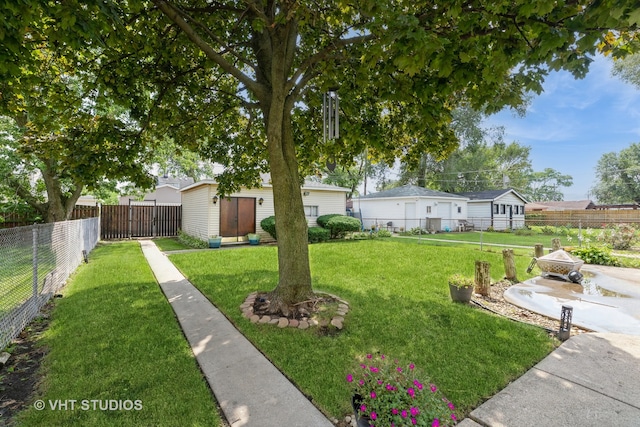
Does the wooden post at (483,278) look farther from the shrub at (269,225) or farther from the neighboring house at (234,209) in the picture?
the neighboring house at (234,209)

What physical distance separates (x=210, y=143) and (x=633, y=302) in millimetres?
9882

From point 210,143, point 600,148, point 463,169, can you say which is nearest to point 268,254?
point 210,143

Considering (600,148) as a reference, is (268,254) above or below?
below

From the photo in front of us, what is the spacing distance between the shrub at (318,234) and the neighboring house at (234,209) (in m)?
1.78

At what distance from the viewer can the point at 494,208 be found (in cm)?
2448

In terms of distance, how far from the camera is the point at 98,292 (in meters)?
5.75

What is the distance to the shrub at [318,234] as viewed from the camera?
13.7 meters

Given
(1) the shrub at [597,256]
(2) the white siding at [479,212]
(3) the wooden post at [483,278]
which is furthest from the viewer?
(2) the white siding at [479,212]

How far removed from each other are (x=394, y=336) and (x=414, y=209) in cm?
1830

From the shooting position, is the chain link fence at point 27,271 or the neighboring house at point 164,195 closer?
the chain link fence at point 27,271

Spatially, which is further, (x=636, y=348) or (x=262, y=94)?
(x=262, y=94)

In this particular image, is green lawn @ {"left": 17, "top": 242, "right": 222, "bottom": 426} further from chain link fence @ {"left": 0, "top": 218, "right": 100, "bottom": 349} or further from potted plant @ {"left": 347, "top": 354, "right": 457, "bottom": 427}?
potted plant @ {"left": 347, "top": 354, "right": 457, "bottom": 427}

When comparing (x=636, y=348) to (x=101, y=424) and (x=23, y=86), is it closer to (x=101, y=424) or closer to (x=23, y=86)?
(x=101, y=424)

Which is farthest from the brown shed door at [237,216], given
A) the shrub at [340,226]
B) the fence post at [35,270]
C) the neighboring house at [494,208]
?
the neighboring house at [494,208]
